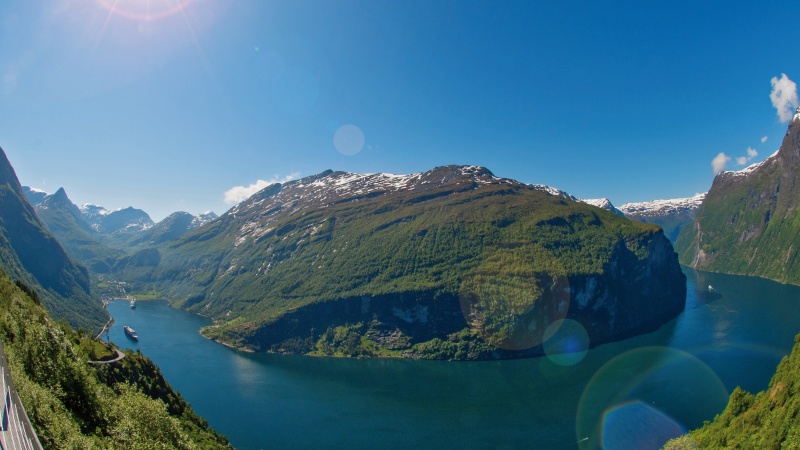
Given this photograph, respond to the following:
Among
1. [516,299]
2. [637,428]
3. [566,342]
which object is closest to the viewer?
[637,428]

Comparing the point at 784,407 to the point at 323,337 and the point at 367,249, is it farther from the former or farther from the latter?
the point at 367,249

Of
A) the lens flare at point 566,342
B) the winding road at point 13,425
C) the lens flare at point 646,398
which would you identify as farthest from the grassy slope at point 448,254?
the winding road at point 13,425

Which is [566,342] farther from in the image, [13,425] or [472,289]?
[13,425]

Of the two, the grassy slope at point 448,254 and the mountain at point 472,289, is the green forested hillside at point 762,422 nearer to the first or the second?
→ the mountain at point 472,289

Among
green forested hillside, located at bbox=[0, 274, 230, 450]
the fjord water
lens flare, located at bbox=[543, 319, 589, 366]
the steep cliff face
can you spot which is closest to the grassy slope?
the steep cliff face

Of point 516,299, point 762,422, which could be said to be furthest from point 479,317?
point 762,422

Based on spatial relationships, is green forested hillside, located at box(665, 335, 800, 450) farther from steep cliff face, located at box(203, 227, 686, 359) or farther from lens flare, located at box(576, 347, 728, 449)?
steep cliff face, located at box(203, 227, 686, 359)
